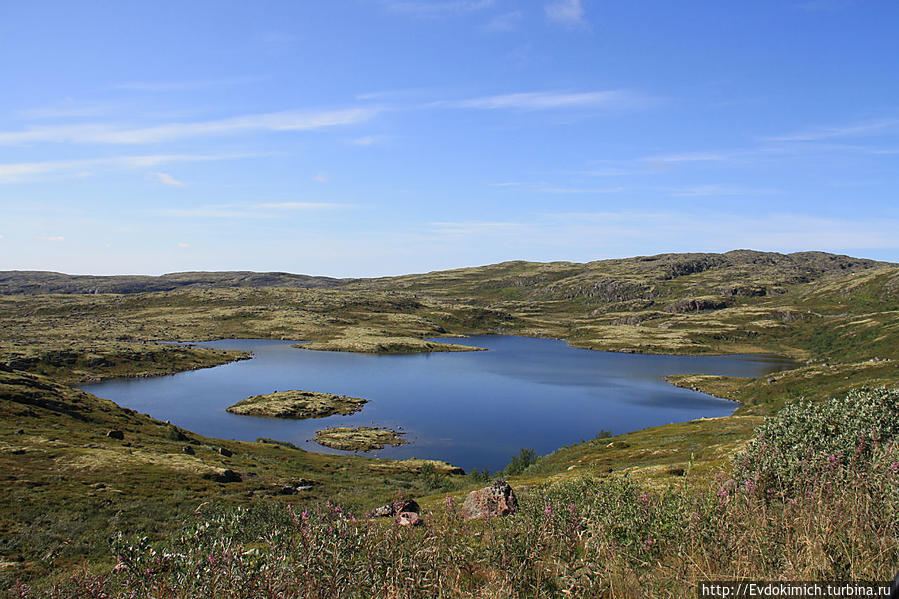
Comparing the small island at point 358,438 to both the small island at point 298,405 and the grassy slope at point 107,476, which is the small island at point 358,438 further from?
the small island at point 298,405

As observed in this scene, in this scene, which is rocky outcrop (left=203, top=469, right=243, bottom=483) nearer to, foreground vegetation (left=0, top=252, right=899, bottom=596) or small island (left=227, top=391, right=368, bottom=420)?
foreground vegetation (left=0, top=252, right=899, bottom=596)

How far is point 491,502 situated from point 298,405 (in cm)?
10375

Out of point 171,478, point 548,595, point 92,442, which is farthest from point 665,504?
point 92,442

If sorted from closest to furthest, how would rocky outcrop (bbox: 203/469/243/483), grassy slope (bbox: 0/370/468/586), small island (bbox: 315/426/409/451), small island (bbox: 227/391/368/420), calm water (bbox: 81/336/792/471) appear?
grassy slope (bbox: 0/370/468/586), rocky outcrop (bbox: 203/469/243/483), small island (bbox: 315/426/409/451), calm water (bbox: 81/336/792/471), small island (bbox: 227/391/368/420)

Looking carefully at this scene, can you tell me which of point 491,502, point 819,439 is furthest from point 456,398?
point 819,439

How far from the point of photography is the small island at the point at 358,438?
9100 centimetres

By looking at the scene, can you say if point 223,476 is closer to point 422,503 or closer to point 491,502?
point 422,503

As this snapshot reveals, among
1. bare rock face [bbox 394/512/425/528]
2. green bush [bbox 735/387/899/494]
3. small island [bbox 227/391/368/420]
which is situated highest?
green bush [bbox 735/387/899/494]

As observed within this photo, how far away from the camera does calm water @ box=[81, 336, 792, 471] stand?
96938 millimetres

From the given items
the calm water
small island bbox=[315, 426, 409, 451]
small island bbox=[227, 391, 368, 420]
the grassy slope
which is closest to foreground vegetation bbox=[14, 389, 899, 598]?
the grassy slope

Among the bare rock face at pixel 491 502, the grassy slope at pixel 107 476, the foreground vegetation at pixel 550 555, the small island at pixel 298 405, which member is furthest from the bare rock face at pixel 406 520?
the small island at pixel 298 405

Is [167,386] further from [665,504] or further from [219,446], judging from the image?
[665,504]

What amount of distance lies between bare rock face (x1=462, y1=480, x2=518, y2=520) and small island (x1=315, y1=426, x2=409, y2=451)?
6831cm

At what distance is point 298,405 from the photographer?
118688 mm
